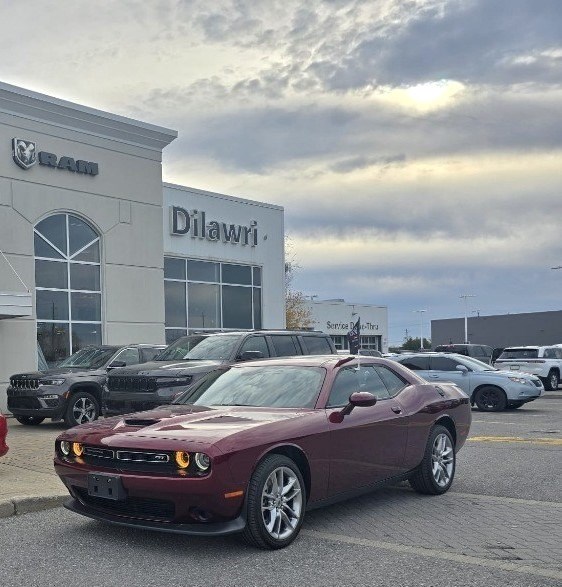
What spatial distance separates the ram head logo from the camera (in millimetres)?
20281

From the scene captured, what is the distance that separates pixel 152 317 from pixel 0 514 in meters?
16.5

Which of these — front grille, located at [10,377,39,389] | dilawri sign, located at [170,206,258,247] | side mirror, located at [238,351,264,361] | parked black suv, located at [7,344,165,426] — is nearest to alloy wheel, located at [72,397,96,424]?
parked black suv, located at [7,344,165,426]

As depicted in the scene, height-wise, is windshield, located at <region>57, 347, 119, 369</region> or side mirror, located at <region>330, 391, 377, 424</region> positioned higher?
windshield, located at <region>57, 347, 119, 369</region>

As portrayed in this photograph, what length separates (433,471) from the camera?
8.18 m

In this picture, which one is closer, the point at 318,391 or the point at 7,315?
the point at 318,391

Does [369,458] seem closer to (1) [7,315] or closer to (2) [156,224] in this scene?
(1) [7,315]

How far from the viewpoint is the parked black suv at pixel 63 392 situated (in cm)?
1516

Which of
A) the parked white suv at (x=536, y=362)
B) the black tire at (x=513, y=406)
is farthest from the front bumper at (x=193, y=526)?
the parked white suv at (x=536, y=362)

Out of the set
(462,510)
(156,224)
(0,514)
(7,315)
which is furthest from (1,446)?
(156,224)

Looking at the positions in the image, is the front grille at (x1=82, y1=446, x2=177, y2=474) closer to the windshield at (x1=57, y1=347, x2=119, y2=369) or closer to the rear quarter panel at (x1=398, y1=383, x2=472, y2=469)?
the rear quarter panel at (x1=398, y1=383, x2=472, y2=469)

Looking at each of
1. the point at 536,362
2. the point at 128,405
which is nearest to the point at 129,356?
the point at 128,405

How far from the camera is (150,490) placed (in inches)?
232

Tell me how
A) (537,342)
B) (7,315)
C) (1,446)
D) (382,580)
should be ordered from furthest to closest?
(537,342), (7,315), (1,446), (382,580)

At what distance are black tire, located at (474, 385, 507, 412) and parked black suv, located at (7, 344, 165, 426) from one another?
8.55m
